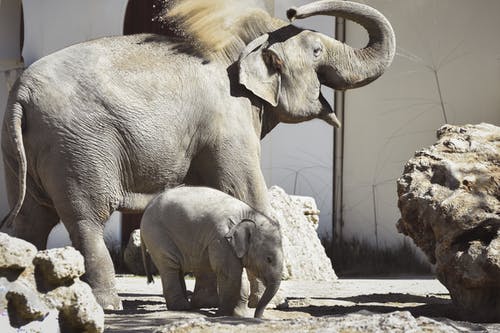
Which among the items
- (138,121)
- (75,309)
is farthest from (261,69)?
(75,309)

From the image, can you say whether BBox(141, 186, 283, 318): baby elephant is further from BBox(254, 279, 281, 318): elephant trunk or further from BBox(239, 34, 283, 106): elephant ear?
BBox(239, 34, 283, 106): elephant ear

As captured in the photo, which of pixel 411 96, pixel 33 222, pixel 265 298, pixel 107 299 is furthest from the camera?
pixel 411 96

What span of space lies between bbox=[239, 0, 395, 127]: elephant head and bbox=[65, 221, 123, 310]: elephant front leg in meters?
1.37

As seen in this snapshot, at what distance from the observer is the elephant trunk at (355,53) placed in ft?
26.3

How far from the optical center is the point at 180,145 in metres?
7.41

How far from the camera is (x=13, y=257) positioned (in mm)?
4508

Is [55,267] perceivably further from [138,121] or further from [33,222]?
[33,222]

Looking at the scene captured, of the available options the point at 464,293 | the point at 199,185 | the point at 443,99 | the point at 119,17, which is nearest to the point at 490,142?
the point at 464,293

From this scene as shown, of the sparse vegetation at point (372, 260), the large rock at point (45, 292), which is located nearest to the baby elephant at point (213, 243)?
the large rock at point (45, 292)

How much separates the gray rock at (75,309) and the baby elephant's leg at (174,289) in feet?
6.99

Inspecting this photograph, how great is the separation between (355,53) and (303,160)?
4972 mm

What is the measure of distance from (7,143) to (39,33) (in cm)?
611

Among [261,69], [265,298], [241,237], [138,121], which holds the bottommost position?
[265,298]

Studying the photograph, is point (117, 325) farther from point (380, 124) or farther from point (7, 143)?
point (380, 124)
